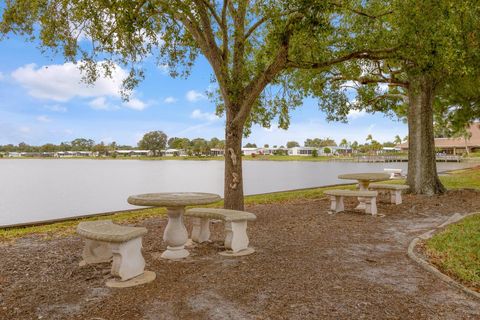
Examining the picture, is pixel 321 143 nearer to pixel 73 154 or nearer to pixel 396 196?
pixel 73 154

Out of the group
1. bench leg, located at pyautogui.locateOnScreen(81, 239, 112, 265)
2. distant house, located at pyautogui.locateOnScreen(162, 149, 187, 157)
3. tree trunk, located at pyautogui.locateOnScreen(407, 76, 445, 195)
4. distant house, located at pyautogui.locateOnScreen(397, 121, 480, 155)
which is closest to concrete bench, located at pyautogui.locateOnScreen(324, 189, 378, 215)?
tree trunk, located at pyautogui.locateOnScreen(407, 76, 445, 195)

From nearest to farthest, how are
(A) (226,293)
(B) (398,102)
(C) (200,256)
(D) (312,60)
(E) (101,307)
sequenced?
1. (E) (101,307)
2. (A) (226,293)
3. (C) (200,256)
4. (D) (312,60)
5. (B) (398,102)

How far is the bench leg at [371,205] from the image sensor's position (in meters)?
8.73

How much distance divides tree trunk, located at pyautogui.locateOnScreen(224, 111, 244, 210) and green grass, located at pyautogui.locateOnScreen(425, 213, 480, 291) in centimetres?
358

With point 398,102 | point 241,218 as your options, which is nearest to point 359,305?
point 241,218

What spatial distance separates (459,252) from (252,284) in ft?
10.4

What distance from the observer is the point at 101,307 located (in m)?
3.44

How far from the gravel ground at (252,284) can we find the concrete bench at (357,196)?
1.93 meters

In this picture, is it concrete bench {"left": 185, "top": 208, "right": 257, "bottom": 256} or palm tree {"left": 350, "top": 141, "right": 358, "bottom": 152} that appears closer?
concrete bench {"left": 185, "top": 208, "right": 257, "bottom": 256}

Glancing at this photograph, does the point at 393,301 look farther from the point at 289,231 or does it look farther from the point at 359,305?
the point at 289,231

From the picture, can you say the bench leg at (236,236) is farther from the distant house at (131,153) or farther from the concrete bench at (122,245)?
the distant house at (131,153)

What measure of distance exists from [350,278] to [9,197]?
70.8 feet

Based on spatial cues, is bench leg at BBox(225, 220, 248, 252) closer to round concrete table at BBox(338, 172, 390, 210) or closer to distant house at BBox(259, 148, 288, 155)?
round concrete table at BBox(338, 172, 390, 210)

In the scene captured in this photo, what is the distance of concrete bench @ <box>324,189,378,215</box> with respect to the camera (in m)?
8.57
